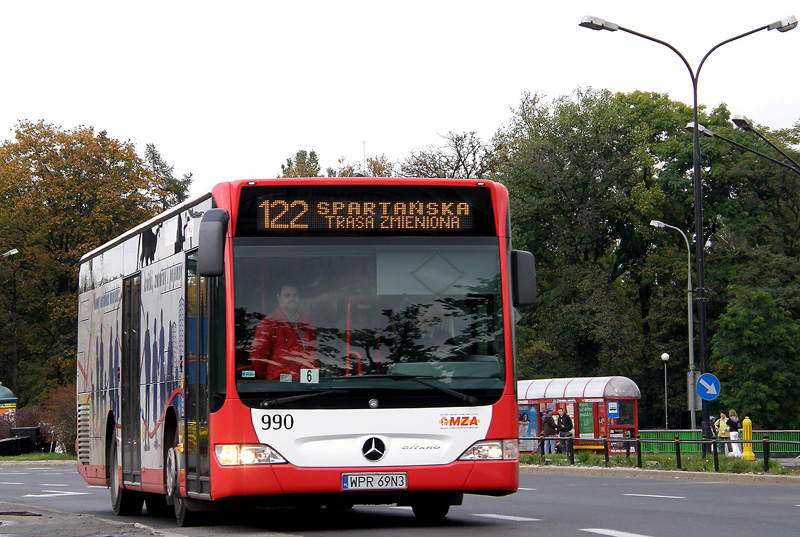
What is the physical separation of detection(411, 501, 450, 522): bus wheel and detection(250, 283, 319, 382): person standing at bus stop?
108 inches

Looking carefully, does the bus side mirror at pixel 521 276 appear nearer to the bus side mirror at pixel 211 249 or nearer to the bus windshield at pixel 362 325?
the bus windshield at pixel 362 325

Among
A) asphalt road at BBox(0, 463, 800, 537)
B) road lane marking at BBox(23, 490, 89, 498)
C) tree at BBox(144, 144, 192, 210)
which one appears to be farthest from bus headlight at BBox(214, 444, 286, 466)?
tree at BBox(144, 144, 192, 210)

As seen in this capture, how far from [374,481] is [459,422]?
0.88 m

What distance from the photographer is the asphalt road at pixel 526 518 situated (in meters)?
12.6

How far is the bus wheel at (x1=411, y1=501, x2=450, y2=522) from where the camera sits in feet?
45.6

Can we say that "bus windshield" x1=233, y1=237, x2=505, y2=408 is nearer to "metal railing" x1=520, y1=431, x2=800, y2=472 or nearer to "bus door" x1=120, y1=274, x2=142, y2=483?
"bus door" x1=120, y1=274, x2=142, y2=483

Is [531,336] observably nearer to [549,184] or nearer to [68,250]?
[549,184]

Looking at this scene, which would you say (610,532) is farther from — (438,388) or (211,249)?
(211,249)

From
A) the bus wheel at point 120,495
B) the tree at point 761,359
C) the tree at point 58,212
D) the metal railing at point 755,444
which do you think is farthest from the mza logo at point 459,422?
the tree at point 58,212

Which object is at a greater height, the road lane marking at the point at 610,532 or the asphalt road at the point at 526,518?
the road lane marking at the point at 610,532

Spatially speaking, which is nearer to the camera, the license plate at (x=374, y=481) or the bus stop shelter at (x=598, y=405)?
the license plate at (x=374, y=481)

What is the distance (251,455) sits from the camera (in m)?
11.7

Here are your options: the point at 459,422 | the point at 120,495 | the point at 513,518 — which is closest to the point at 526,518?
the point at 513,518

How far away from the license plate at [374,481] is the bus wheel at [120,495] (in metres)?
5.84
